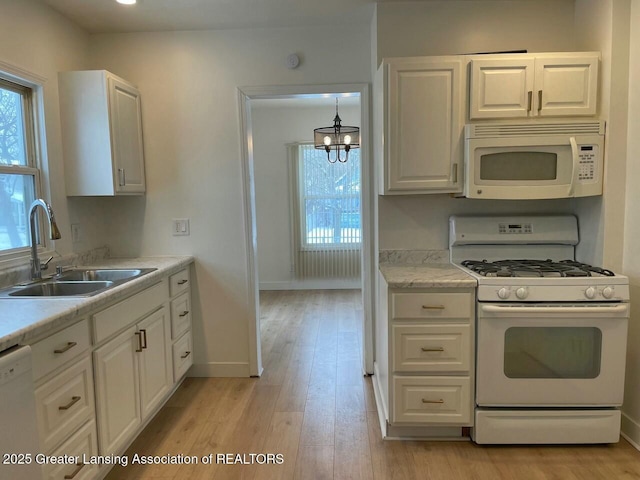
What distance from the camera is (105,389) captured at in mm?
1902

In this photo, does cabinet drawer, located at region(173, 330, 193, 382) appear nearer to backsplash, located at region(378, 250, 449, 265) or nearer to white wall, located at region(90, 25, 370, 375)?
white wall, located at region(90, 25, 370, 375)

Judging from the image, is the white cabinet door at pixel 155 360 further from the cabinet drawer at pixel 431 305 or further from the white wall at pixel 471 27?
the white wall at pixel 471 27

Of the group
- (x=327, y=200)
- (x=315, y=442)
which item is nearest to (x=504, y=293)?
(x=315, y=442)

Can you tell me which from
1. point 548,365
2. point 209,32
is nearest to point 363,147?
A: point 209,32

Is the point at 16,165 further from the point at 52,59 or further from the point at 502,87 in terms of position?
the point at 502,87

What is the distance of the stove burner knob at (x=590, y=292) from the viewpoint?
2037 mm

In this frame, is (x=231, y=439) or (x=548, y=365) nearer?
(x=548, y=365)

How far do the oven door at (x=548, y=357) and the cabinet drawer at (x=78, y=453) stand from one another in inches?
72.3

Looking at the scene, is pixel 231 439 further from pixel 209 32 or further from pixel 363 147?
pixel 209 32

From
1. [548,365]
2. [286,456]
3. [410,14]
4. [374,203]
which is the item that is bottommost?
[286,456]

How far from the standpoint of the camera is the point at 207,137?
117 inches

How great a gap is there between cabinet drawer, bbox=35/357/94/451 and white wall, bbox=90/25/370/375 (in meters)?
1.34

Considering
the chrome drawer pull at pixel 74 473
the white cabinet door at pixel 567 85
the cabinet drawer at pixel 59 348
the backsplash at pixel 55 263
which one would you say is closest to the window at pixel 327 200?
the backsplash at pixel 55 263

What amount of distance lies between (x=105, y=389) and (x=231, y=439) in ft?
2.53
